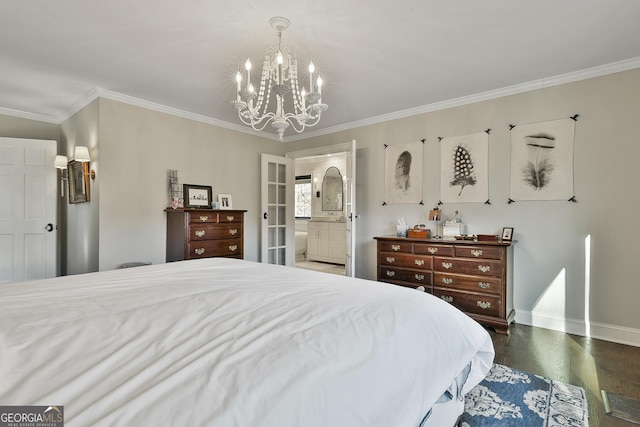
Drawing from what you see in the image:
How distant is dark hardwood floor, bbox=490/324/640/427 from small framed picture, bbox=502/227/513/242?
0.90 metres

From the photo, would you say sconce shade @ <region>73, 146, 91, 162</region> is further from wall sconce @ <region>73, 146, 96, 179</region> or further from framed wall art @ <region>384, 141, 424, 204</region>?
framed wall art @ <region>384, 141, 424, 204</region>

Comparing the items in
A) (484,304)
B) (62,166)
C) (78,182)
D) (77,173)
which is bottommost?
(484,304)

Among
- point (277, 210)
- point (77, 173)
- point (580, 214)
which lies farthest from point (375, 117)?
point (77, 173)

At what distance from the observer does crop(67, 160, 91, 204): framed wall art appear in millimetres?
3557

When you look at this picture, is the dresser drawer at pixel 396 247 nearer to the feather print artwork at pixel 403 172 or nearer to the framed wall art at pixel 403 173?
the framed wall art at pixel 403 173

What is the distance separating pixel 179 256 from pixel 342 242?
3.69 metres

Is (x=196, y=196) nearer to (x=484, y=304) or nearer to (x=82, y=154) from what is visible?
(x=82, y=154)

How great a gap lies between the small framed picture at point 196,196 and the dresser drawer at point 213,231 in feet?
1.90

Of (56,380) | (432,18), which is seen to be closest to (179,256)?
(56,380)

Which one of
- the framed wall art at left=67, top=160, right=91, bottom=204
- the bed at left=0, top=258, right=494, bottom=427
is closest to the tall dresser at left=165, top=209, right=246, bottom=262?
the framed wall art at left=67, top=160, right=91, bottom=204

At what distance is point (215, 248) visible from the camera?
3.75m

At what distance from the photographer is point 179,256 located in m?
3.63

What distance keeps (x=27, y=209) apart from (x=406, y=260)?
4.64 metres

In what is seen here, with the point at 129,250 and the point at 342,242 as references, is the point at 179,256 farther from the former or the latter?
the point at 342,242
